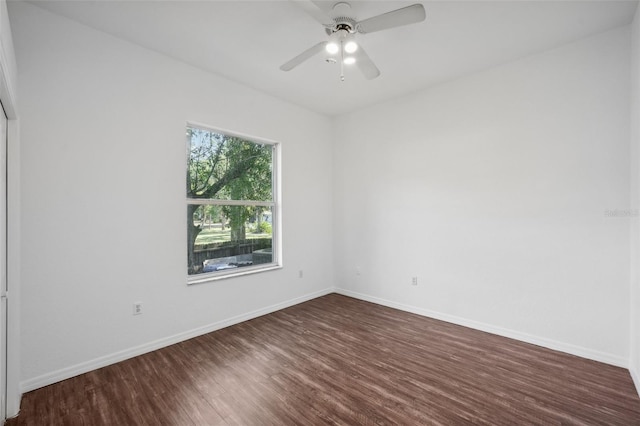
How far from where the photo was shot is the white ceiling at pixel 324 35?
231 centimetres

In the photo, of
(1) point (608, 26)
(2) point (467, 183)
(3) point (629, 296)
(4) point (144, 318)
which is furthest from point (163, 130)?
(3) point (629, 296)

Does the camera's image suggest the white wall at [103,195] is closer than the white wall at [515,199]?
Yes

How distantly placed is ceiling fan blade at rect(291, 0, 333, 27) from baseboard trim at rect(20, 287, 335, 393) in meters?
3.16

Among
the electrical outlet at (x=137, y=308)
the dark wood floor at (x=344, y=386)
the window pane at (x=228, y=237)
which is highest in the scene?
the window pane at (x=228, y=237)

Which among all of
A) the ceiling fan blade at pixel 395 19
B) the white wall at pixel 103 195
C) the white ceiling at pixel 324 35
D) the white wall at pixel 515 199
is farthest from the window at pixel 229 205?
the ceiling fan blade at pixel 395 19

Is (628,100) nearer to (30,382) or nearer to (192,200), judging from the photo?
(192,200)

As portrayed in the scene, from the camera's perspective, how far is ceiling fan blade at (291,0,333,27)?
72.3 inches

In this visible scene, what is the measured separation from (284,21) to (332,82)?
1234mm

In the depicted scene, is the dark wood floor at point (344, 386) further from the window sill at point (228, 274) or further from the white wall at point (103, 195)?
the window sill at point (228, 274)

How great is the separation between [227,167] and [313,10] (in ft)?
7.16

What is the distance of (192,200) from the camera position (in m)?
3.31

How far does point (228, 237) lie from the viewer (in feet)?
12.2

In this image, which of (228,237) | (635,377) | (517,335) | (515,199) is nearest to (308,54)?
(228,237)

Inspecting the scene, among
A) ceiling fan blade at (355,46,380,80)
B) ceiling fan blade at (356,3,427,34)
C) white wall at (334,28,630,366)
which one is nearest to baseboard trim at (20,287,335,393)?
white wall at (334,28,630,366)
